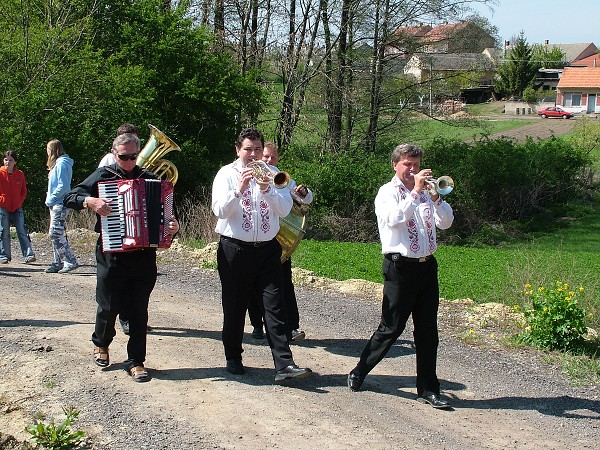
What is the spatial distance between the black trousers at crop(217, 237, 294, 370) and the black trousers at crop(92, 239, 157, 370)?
62 centimetres

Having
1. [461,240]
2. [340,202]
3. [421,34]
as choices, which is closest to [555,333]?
[340,202]

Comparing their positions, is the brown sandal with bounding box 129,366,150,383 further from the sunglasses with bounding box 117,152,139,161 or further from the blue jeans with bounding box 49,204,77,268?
the blue jeans with bounding box 49,204,77,268

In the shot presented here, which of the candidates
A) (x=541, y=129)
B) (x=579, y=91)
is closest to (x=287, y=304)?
(x=541, y=129)

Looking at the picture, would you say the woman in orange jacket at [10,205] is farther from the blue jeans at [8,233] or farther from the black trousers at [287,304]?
the black trousers at [287,304]

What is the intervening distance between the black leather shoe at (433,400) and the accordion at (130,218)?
2400 mm

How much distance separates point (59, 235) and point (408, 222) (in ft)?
21.7

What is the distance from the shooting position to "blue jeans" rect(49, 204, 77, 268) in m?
11.1

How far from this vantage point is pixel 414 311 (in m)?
6.26

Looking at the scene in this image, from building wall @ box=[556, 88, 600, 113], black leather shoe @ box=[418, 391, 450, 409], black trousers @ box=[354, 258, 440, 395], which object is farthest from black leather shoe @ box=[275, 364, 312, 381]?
building wall @ box=[556, 88, 600, 113]

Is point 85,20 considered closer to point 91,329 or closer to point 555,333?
point 91,329

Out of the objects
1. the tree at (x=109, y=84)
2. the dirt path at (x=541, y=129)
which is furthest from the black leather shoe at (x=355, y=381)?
the dirt path at (x=541, y=129)

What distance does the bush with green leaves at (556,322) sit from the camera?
7.96 metres

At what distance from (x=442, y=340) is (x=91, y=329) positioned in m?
3.61

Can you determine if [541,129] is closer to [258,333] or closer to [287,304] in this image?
[287,304]
